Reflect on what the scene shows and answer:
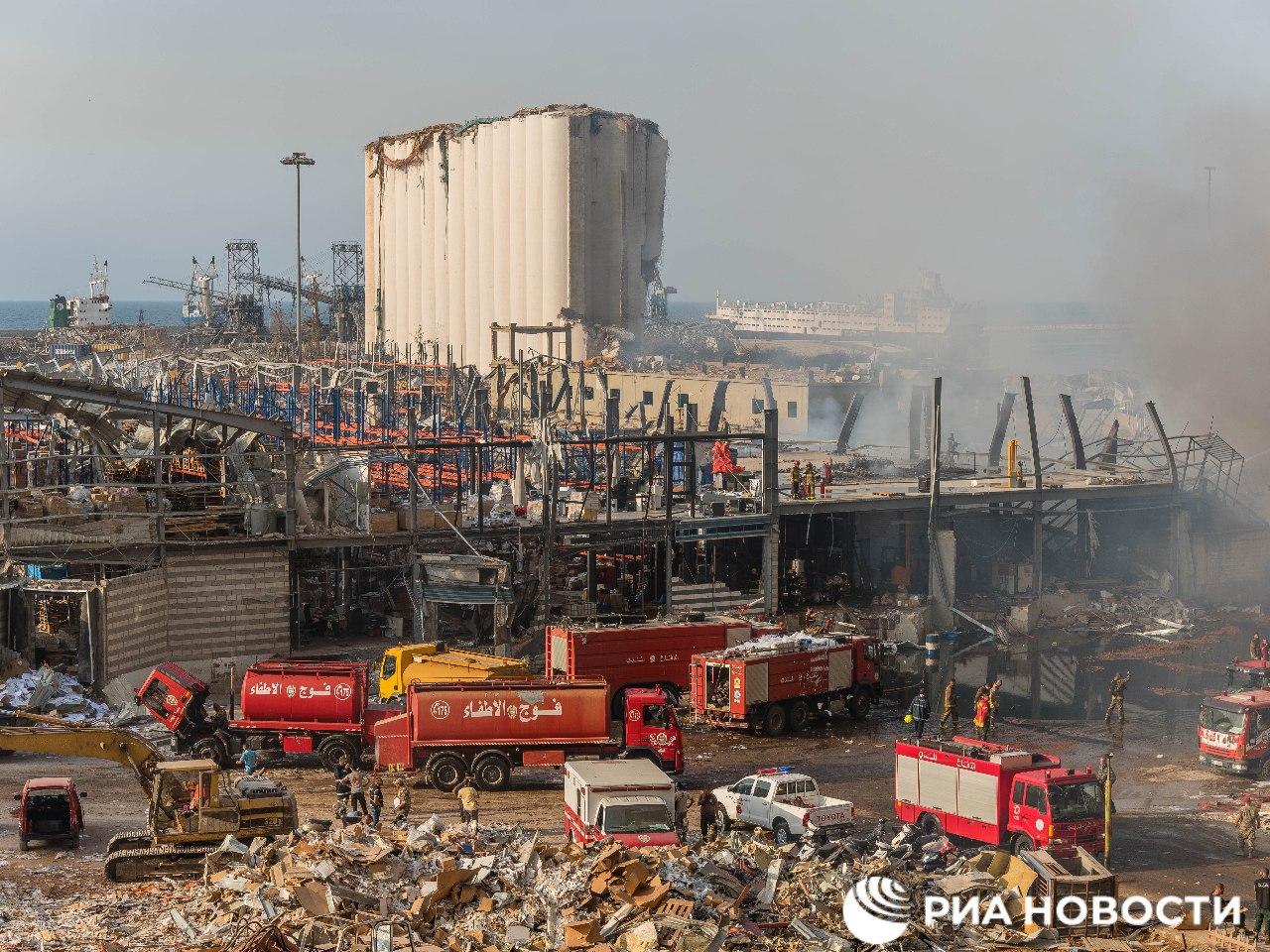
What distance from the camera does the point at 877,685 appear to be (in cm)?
3120

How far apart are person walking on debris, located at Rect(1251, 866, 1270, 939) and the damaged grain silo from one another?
61.3m

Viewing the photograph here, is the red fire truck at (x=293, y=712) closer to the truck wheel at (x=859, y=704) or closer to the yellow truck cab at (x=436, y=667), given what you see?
the yellow truck cab at (x=436, y=667)

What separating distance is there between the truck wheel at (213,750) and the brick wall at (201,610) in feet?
19.6

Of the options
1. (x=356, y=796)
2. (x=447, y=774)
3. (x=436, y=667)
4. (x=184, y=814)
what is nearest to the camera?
(x=184, y=814)

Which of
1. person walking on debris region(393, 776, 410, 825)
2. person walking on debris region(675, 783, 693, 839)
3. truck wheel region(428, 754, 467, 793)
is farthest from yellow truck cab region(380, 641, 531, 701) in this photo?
person walking on debris region(675, 783, 693, 839)

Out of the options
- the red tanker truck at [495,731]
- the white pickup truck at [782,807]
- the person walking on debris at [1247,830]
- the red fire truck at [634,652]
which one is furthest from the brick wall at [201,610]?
the person walking on debris at [1247,830]

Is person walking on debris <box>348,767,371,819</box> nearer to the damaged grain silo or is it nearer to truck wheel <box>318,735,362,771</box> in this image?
truck wheel <box>318,735,362,771</box>

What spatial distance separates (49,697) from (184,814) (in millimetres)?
10243

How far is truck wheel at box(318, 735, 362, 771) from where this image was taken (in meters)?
25.7

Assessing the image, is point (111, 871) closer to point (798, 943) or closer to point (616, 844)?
point (616, 844)

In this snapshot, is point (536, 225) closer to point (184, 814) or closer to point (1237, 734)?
point (1237, 734)

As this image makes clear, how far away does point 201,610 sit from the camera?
3294 centimetres

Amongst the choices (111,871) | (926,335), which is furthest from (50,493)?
(926,335)

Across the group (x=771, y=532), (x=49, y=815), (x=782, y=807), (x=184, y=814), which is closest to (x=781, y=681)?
(x=782, y=807)
